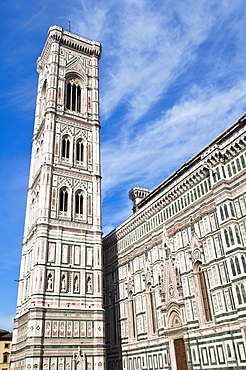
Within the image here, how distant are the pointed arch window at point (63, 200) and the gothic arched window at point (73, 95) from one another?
8.81 metres

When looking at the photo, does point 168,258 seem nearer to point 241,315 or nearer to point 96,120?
point 241,315

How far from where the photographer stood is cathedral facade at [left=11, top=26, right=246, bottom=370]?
64.3 feet

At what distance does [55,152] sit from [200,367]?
1919 cm

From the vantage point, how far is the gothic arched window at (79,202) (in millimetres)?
29516

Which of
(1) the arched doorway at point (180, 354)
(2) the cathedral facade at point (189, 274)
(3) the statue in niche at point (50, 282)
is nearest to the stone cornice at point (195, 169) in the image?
(2) the cathedral facade at point (189, 274)

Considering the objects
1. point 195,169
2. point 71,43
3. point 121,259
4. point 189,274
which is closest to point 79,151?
point 121,259

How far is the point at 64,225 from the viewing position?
1104 inches

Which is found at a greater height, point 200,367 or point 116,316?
point 116,316

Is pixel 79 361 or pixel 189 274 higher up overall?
pixel 189 274

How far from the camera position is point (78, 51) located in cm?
3700

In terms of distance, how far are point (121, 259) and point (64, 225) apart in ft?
18.5

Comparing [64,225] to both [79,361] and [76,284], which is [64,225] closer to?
[76,284]

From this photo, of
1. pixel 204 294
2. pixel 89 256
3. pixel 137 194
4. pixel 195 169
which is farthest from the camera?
pixel 137 194

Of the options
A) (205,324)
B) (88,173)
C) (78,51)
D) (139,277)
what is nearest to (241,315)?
(205,324)
